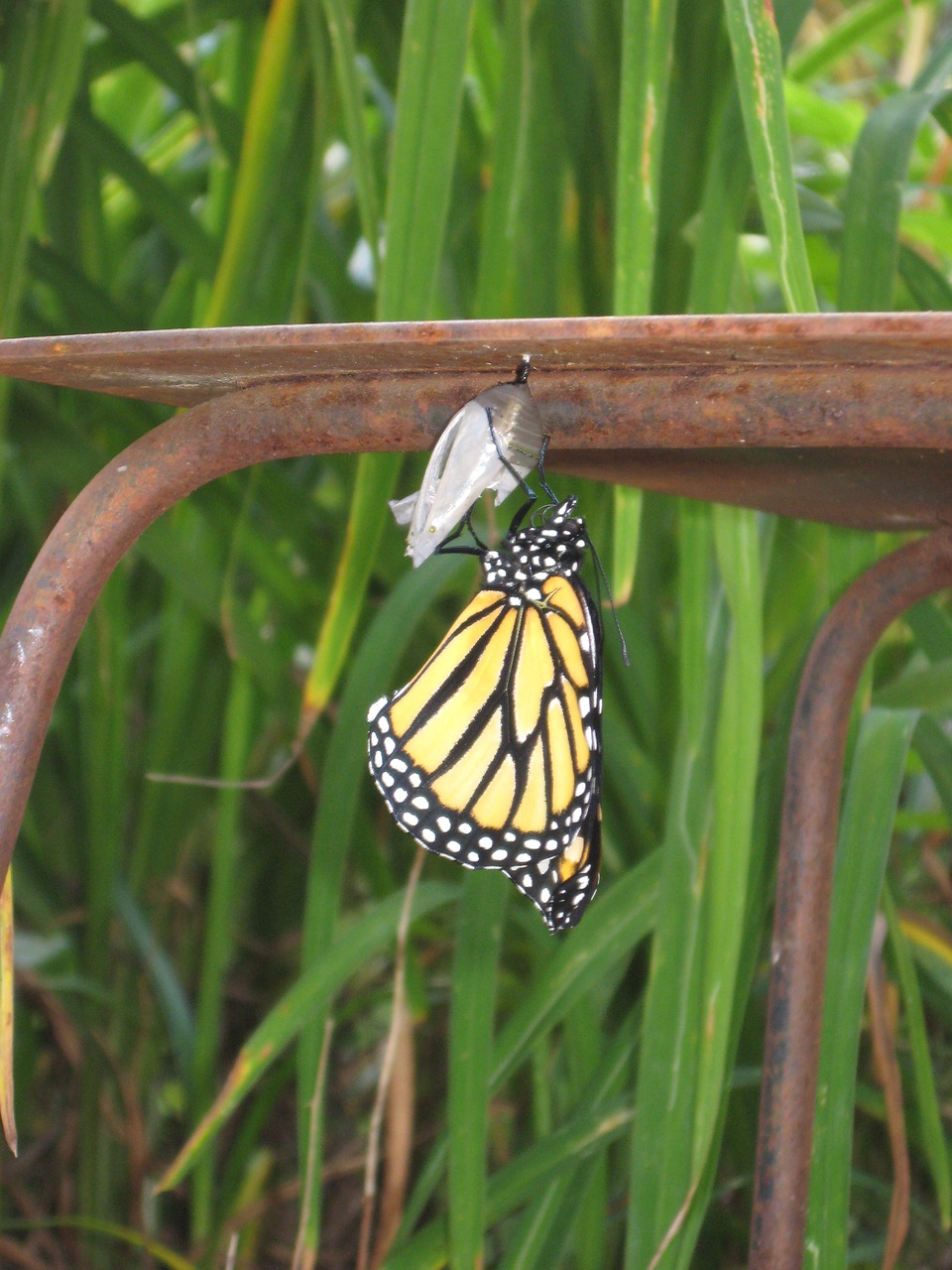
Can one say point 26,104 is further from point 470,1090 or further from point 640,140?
point 470,1090

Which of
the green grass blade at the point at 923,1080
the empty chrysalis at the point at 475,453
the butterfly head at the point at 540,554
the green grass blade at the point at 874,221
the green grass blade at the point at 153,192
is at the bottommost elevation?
the green grass blade at the point at 923,1080

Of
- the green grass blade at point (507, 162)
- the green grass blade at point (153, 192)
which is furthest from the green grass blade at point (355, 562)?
the green grass blade at point (153, 192)

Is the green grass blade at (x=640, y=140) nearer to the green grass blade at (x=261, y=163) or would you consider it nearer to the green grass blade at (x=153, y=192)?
the green grass blade at (x=261, y=163)

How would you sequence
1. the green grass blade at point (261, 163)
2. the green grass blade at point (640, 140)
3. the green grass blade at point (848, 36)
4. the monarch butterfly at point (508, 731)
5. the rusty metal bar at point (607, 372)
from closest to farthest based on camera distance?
the rusty metal bar at point (607, 372), the monarch butterfly at point (508, 731), the green grass blade at point (640, 140), the green grass blade at point (261, 163), the green grass blade at point (848, 36)

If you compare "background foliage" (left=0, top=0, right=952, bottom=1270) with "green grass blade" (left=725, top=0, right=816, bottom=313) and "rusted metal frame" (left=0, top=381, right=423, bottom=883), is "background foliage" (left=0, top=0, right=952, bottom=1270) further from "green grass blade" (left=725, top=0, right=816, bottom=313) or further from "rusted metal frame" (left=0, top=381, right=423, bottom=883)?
"rusted metal frame" (left=0, top=381, right=423, bottom=883)

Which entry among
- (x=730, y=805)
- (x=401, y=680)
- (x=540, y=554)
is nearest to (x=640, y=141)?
(x=540, y=554)

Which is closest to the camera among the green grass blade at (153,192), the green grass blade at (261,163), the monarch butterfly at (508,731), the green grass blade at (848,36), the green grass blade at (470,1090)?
the monarch butterfly at (508,731)
